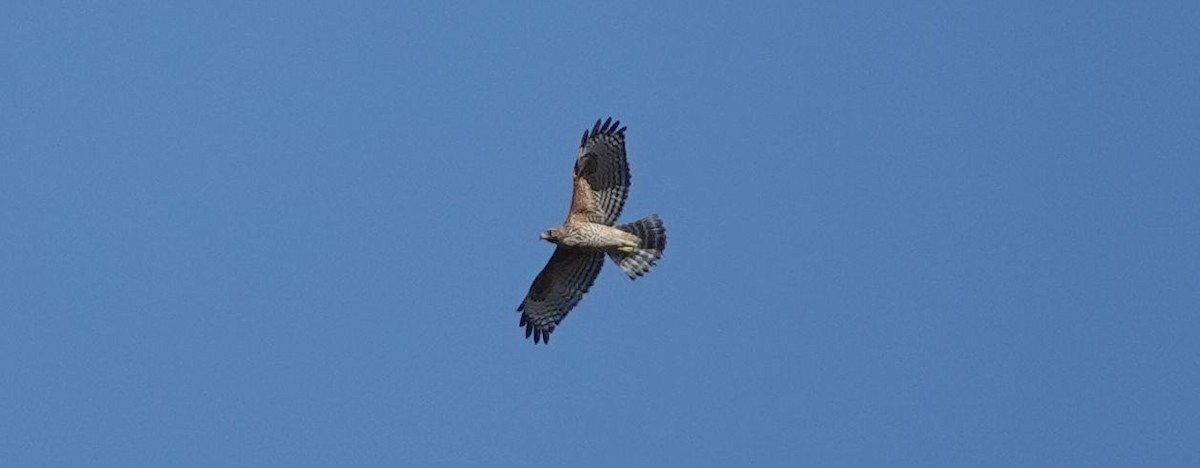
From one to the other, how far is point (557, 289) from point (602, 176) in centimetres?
167

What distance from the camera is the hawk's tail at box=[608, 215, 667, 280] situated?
2378 centimetres

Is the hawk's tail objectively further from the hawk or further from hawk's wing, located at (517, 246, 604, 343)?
hawk's wing, located at (517, 246, 604, 343)

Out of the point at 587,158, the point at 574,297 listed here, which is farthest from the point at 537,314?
the point at 587,158

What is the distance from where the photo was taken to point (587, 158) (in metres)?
23.9

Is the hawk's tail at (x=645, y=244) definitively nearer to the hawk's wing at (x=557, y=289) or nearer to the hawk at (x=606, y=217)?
the hawk at (x=606, y=217)

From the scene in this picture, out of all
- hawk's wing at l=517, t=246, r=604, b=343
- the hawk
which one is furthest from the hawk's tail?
hawk's wing at l=517, t=246, r=604, b=343

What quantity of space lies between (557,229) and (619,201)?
0.76m

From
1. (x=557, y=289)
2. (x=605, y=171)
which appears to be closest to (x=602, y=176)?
(x=605, y=171)

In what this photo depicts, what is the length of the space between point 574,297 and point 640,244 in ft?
4.83

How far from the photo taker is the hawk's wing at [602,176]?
78.3 feet

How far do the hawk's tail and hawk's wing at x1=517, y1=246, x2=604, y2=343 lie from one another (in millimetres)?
712

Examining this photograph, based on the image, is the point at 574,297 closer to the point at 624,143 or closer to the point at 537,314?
the point at 537,314

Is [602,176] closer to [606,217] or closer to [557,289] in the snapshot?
[606,217]

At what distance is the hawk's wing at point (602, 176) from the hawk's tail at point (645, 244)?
271 millimetres
